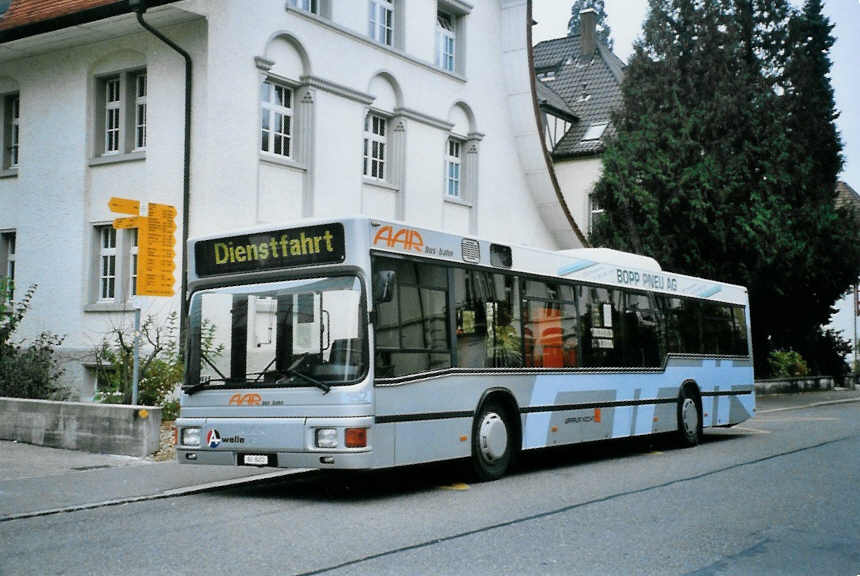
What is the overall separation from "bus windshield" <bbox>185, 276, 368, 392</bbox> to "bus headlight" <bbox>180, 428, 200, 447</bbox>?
419mm

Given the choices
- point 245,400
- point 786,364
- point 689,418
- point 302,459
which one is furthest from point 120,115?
point 786,364

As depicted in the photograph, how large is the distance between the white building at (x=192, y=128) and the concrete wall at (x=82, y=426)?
11.9 feet

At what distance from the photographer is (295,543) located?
24.9 feet

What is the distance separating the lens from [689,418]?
1634 cm

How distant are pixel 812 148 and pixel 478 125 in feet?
36.6

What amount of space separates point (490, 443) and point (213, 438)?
3013 mm

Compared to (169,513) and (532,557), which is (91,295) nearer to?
(169,513)

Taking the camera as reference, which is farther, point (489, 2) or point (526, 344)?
point (489, 2)

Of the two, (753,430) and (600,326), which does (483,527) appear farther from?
(753,430)

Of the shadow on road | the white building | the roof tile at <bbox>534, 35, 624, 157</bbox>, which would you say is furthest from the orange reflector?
the roof tile at <bbox>534, 35, 624, 157</bbox>

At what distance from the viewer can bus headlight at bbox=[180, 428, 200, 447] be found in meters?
10.5

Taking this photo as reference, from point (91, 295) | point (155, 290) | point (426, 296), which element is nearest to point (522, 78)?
point (91, 295)

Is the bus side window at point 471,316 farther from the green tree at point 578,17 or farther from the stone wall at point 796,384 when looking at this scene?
the green tree at point 578,17

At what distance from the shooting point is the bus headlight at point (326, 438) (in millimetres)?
9688
